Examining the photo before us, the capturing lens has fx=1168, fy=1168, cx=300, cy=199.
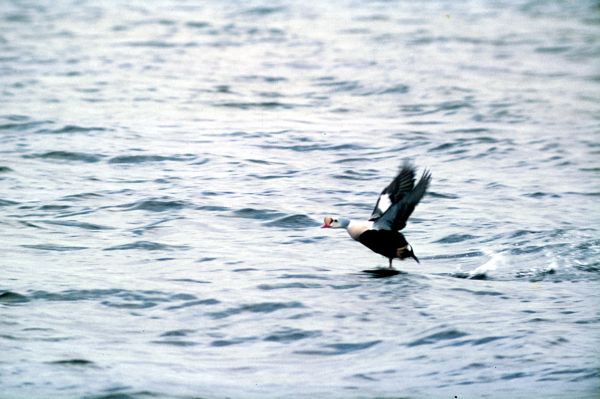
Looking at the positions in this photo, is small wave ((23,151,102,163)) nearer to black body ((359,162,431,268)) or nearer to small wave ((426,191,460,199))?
small wave ((426,191,460,199))

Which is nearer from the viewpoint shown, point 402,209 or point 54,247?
point 402,209

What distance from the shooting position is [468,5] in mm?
28859

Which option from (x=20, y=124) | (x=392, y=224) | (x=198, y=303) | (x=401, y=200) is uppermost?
(x=401, y=200)

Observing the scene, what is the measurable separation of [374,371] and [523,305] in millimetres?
A: 1886

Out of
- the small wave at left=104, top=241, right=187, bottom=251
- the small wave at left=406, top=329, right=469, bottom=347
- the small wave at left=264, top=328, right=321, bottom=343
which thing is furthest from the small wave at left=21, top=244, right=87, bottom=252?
the small wave at left=406, top=329, right=469, bottom=347

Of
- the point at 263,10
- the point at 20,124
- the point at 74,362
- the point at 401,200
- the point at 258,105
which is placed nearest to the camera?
the point at 74,362

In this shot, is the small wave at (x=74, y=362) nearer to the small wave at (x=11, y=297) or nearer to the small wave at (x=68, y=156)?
the small wave at (x=11, y=297)

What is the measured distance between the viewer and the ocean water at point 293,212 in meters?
7.60

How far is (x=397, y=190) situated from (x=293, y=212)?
256cm

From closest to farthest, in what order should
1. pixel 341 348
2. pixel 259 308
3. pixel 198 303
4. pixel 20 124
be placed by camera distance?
pixel 341 348
pixel 259 308
pixel 198 303
pixel 20 124

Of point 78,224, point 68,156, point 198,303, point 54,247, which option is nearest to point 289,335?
point 198,303

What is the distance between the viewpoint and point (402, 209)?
30.4 ft

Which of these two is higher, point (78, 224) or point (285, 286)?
point (78, 224)

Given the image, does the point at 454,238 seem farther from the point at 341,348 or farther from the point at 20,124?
the point at 20,124
